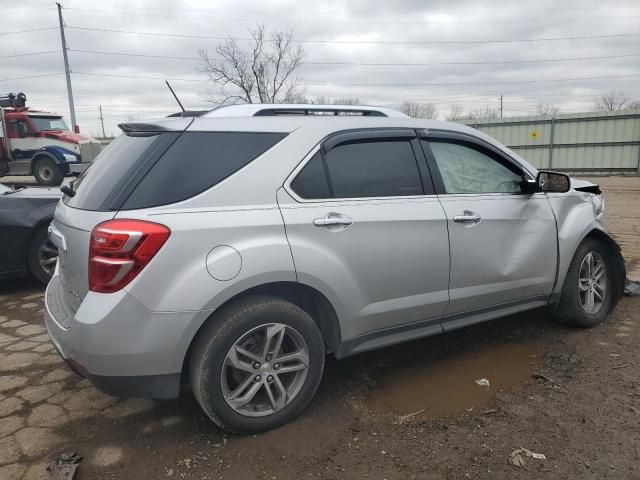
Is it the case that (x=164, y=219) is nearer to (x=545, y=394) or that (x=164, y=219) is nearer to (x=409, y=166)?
(x=409, y=166)

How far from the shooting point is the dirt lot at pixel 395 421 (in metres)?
2.48

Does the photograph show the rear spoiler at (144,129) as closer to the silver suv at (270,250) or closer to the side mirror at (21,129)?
the silver suv at (270,250)

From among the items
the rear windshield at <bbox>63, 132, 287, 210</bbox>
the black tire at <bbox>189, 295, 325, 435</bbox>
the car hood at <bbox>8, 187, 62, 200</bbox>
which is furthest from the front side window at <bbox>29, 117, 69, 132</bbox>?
the black tire at <bbox>189, 295, 325, 435</bbox>

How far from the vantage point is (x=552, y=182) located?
3.76m

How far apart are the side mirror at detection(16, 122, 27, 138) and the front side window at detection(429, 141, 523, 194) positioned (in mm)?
18593

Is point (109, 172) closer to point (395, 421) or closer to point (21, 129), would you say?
point (395, 421)

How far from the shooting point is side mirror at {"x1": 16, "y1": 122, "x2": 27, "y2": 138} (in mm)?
18000

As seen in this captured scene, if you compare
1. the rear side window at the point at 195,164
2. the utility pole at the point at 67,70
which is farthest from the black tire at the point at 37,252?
the utility pole at the point at 67,70

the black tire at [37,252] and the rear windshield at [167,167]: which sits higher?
the rear windshield at [167,167]

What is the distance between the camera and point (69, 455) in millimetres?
2592

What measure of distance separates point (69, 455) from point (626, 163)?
72.4 feet

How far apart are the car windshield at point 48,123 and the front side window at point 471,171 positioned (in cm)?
1837

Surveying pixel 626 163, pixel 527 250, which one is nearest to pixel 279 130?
pixel 527 250

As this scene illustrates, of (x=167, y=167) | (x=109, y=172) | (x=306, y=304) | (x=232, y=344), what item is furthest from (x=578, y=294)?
(x=109, y=172)
